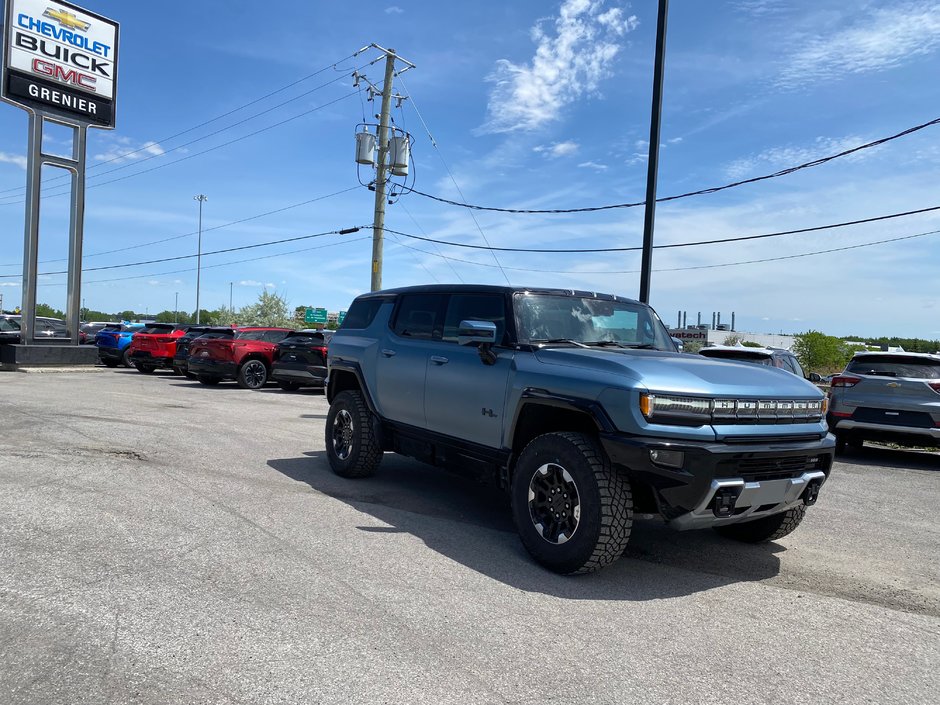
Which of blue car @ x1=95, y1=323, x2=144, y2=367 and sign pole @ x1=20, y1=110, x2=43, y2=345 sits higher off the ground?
sign pole @ x1=20, y1=110, x2=43, y2=345

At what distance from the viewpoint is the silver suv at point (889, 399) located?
929 cm

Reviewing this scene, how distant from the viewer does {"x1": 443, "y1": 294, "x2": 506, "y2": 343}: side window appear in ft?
17.4

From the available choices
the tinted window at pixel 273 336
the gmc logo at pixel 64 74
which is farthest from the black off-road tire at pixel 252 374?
the gmc logo at pixel 64 74

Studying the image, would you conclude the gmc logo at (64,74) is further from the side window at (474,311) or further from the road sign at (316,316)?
the road sign at (316,316)

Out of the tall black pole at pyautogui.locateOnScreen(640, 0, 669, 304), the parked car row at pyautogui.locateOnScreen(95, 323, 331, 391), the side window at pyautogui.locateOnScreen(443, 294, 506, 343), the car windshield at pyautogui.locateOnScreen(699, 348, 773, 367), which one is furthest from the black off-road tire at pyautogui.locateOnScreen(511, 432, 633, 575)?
the parked car row at pyautogui.locateOnScreen(95, 323, 331, 391)

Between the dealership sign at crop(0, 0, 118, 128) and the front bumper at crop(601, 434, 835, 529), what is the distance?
23955 mm

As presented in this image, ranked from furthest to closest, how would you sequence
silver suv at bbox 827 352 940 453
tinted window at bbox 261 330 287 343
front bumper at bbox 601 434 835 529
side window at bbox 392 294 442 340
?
tinted window at bbox 261 330 287 343 → silver suv at bbox 827 352 940 453 → side window at bbox 392 294 442 340 → front bumper at bbox 601 434 835 529

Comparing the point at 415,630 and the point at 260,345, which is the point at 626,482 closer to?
the point at 415,630

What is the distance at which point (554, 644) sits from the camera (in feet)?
10.9

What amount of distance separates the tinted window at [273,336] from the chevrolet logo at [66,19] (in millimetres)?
12943

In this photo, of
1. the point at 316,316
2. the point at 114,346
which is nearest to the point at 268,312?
the point at 316,316

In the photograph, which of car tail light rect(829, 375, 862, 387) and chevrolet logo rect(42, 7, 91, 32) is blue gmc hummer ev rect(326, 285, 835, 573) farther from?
chevrolet logo rect(42, 7, 91, 32)

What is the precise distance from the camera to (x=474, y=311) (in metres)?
5.64

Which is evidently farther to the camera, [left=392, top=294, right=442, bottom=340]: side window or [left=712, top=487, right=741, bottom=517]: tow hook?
[left=392, top=294, right=442, bottom=340]: side window
